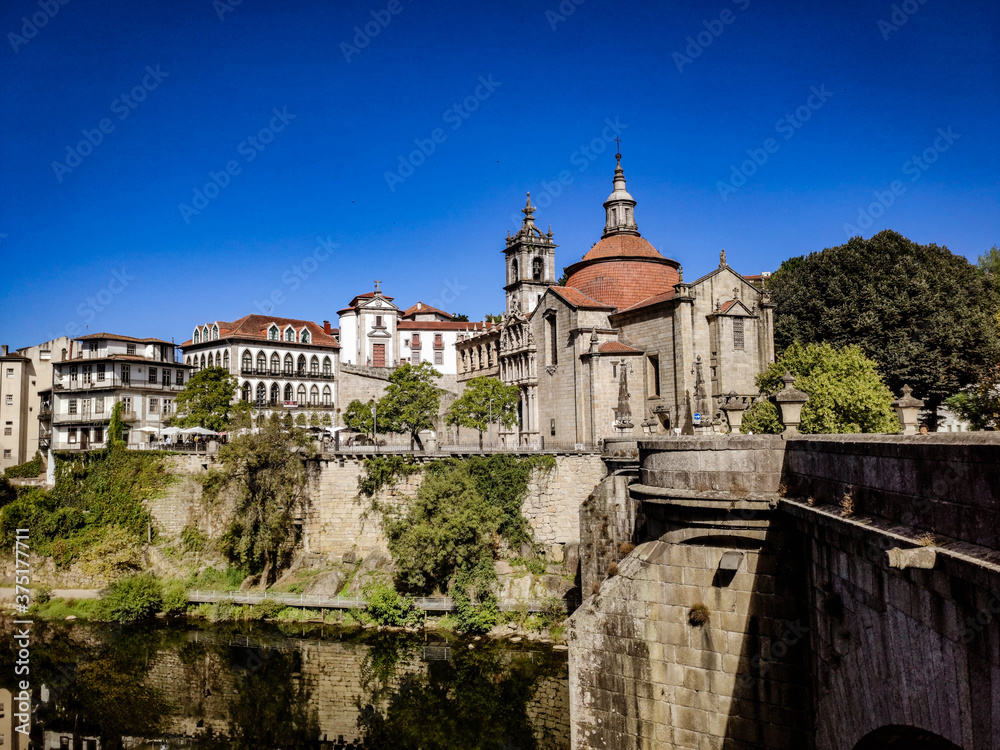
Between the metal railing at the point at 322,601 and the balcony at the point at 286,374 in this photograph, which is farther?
the balcony at the point at 286,374

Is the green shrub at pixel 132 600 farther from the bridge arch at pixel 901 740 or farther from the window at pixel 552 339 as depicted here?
the bridge arch at pixel 901 740

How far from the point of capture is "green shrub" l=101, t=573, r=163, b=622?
33.5 metres

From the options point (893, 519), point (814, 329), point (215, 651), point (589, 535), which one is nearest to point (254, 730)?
point (215, 651)

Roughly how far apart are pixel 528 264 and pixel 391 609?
3330cm

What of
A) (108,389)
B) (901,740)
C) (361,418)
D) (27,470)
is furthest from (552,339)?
(901,740)

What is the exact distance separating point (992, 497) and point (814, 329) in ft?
133

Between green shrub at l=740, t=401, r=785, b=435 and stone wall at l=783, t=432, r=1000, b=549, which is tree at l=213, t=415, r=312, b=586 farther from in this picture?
stone wall at l=783, t=432, r=1000, b=549

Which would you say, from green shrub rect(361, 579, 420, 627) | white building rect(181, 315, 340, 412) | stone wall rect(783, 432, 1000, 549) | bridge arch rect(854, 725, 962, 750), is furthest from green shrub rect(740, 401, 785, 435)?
white building rect(181, 315, 340, 412)

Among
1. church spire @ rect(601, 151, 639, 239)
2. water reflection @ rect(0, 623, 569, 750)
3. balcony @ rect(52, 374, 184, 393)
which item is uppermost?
church spire @ rect(601, 151, 639, 239)

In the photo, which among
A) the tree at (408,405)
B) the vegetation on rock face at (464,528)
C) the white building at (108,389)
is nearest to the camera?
the vegetation on rock face at (464,528)

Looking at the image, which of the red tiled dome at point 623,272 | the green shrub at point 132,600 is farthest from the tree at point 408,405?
the green shrub at point 132,600

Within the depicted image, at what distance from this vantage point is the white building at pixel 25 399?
56.6 m

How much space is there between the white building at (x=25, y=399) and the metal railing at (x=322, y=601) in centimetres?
3101

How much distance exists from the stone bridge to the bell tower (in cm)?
4459
